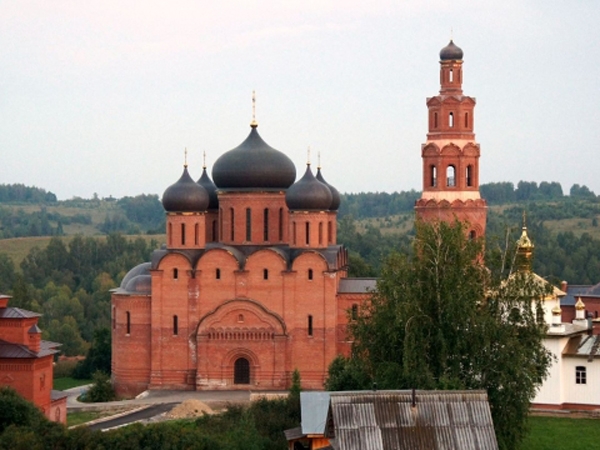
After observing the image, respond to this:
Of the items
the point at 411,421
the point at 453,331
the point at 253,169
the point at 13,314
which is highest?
the point at 253,169

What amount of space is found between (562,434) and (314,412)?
8.49 metres

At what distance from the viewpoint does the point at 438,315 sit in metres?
28.4

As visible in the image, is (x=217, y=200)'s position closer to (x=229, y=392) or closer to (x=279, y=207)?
(x=279, y=207)

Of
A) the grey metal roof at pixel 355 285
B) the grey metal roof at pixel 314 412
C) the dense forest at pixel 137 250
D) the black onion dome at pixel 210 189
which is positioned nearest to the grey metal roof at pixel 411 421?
the grey metal roof at pixel 314 412

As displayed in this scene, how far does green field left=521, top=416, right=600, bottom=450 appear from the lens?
3002 cm

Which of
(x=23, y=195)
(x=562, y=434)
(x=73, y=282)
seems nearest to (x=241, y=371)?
(x=562, y=434)

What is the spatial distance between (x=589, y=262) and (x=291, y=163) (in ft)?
115

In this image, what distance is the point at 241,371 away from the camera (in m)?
40.5

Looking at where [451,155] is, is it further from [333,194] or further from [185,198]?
[185,198]

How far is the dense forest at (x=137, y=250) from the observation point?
186 ft

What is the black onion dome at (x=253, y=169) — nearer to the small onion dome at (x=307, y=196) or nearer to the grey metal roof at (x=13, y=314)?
the small onion dome at (x=307, y=196)

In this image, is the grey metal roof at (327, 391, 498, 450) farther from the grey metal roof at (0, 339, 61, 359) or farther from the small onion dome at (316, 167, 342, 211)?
the small onion dome at (316, 167, 342, 211)

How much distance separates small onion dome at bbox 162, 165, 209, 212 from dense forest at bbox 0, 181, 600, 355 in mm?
6126

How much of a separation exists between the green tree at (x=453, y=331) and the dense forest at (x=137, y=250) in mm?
1379
